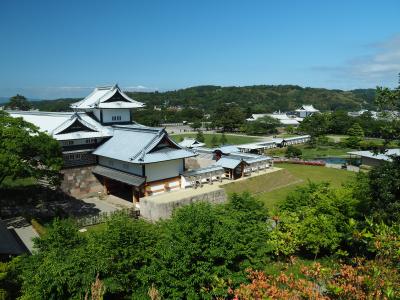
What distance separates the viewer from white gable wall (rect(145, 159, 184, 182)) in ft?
84.4

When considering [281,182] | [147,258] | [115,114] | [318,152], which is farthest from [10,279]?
[318,152]

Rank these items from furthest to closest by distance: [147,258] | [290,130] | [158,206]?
[290,130]
[158,206]
[147,258]

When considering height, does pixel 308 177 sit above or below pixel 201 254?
below

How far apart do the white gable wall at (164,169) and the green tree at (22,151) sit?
22.0 ft

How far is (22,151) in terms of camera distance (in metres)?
19.6

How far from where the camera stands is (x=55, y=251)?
1216 cm

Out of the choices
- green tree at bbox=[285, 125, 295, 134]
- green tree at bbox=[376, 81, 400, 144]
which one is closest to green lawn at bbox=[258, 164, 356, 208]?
green tree at bbox=[376, 81, 400, 144]

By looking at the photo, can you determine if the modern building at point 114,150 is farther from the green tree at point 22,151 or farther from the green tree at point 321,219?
the green tree at point 321,219

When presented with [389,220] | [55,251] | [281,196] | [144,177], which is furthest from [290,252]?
[281,196]

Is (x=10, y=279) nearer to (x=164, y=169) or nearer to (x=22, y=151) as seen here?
(x=22, y=151)

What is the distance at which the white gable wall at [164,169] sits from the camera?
25.7m

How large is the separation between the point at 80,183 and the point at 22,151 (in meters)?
9.09

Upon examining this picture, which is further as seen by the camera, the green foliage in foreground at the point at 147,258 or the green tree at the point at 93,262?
the green foliage in foreground at the point at 147,258

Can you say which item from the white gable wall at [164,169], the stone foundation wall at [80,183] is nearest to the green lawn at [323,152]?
the white gable wall at [164,169]
